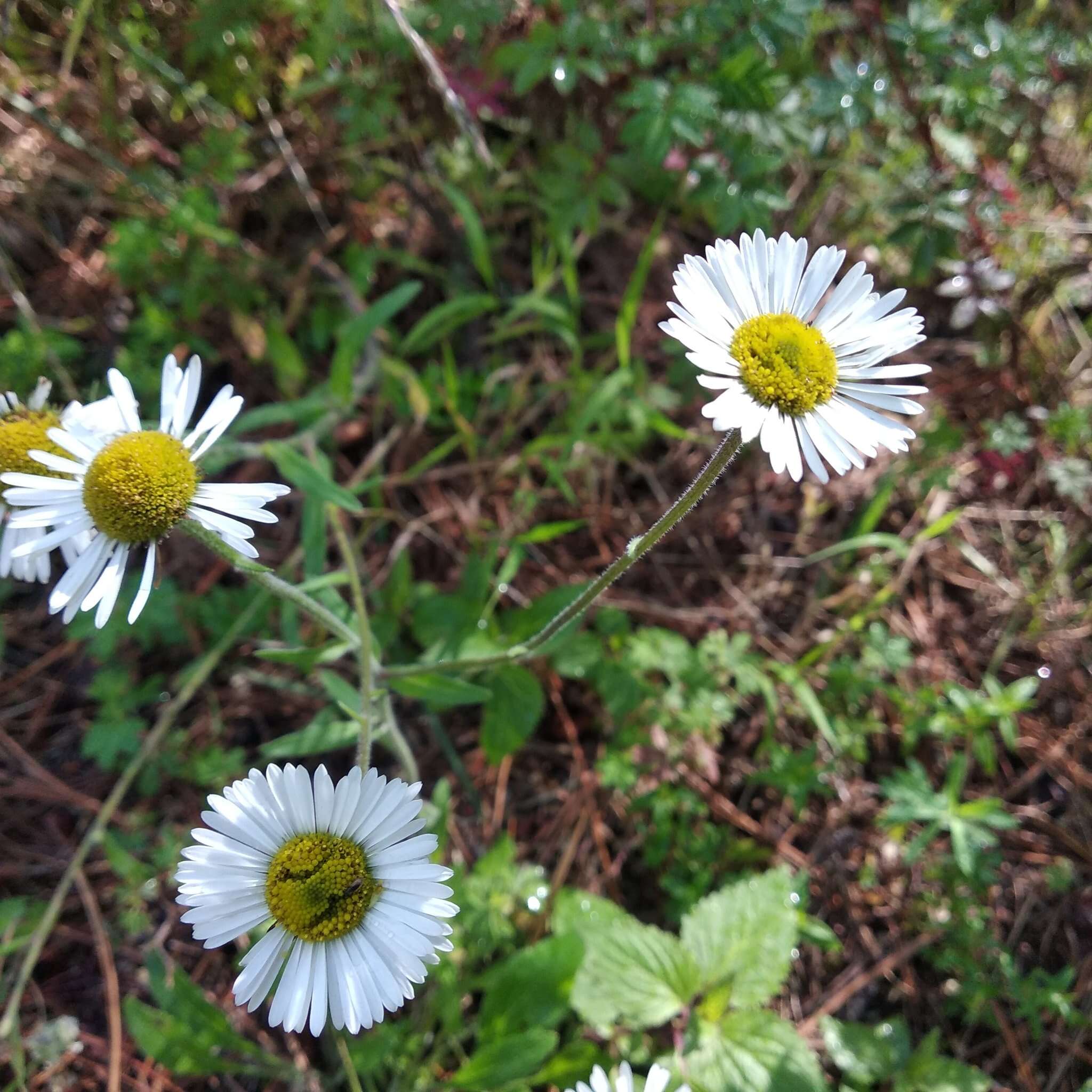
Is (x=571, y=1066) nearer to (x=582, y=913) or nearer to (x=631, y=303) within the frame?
Answer: (x=582, y=913)

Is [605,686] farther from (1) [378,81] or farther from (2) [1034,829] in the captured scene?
(1) [378,81]

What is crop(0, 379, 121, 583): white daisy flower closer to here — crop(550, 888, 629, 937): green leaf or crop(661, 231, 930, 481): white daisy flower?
crop(661, 231, 930, 481): white daisy flower

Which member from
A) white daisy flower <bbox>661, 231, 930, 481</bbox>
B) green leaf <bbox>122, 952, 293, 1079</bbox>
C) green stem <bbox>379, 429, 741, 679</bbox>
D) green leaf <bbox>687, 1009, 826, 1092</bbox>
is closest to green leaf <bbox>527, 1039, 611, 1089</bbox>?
green leaf <bbox>687, 1009, 826, 1092</bbox>

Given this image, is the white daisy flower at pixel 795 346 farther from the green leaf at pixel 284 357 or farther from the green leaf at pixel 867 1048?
the green leaf at pixel 867 1048

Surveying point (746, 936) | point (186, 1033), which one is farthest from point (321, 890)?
point (746, 936)

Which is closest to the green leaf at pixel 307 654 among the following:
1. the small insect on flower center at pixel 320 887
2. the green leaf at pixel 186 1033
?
the small insect on flower center at pixel 320 887
